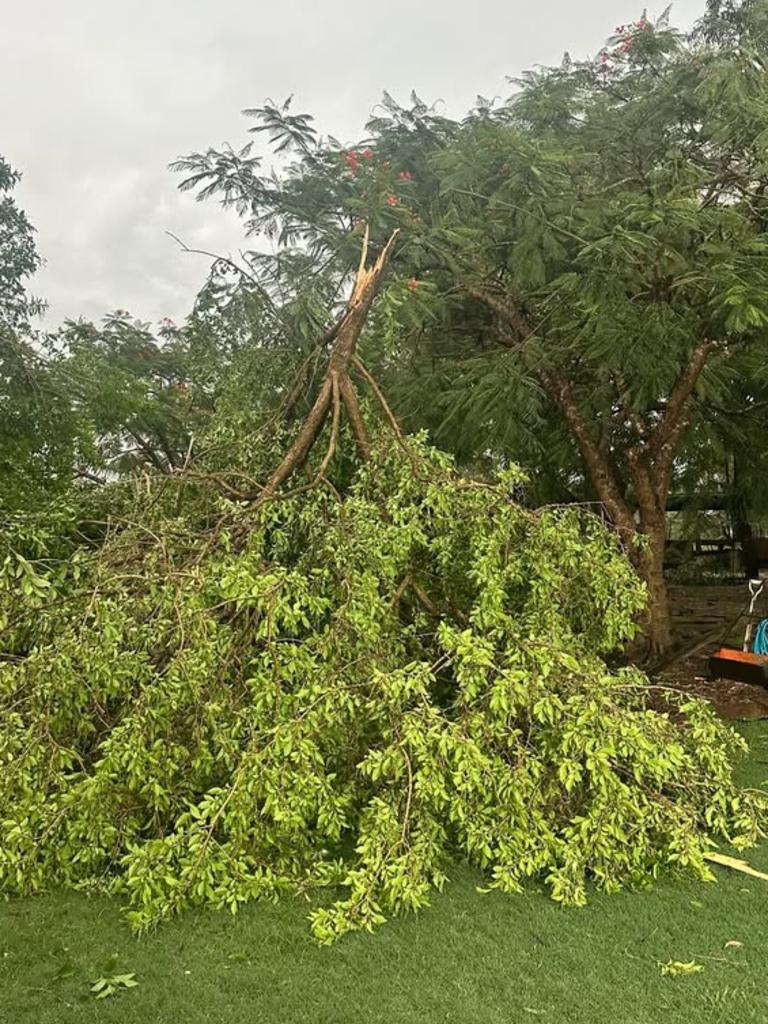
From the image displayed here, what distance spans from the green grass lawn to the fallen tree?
0.11 metres

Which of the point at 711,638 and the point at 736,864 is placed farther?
the point at 711,638

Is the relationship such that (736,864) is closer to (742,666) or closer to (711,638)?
(742,666)

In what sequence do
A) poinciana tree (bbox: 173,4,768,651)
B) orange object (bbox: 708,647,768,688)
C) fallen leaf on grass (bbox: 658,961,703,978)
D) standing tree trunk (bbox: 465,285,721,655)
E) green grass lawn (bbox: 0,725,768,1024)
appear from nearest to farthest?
green grass lawn (bbox: 0,725,768,1024), fallen leaf on grass (bbox: 658,961,703,978), poinciana tree (bbox: 173,4,768,651), orange object (bbox: 708,647,768,688), standing tree trunk (bbox: 465,285,721,655)

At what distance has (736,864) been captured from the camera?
11.4 ft

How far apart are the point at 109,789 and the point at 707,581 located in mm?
13945

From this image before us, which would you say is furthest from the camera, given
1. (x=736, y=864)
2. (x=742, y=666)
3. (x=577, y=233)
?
(x=742, y=666)

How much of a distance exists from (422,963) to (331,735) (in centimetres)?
97

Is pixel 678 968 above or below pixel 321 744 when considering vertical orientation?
below

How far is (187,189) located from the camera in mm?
6203

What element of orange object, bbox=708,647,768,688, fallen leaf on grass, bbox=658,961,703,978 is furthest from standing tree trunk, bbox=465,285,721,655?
fallen leaf on grass, bbox=658,961,703,978

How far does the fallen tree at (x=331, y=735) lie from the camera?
3.13m

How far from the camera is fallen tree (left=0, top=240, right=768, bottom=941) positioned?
313 centimetres

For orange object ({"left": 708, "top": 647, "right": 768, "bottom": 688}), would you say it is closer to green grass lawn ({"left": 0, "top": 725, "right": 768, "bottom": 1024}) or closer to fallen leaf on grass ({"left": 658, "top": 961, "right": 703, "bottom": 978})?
green grass lawn ({"left": 0, "top": 725, "right": 768, "bottom": 1024})

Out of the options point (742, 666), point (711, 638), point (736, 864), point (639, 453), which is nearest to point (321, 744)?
point (736, 864)
